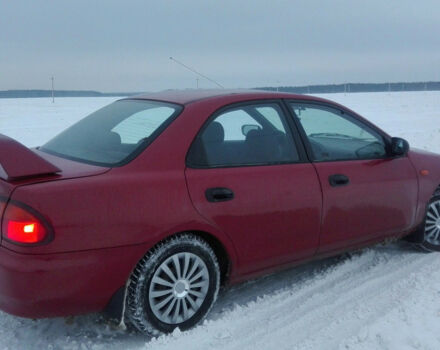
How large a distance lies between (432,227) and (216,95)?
100 inches

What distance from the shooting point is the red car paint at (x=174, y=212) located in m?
2.83

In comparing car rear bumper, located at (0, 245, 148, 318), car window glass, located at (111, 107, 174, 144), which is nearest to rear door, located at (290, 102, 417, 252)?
car window glass, located at (111, 107, 174, 144)

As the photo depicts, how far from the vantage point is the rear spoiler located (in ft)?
9.36

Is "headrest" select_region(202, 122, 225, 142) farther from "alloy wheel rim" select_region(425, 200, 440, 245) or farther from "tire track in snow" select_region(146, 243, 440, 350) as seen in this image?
"alloy wheel rim" select_region(425, 200, 440, 245)

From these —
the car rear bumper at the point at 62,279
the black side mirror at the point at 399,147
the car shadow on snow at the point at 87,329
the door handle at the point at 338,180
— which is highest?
the black side mirror at the point at 399,147

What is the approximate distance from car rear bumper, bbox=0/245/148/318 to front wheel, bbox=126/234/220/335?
123mm

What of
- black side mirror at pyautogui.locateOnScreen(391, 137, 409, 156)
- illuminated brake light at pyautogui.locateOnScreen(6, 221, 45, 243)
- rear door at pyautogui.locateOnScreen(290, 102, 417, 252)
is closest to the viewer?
illuminated brake light at pyautogui.locateOnScreen(6, 221, 45, 243)

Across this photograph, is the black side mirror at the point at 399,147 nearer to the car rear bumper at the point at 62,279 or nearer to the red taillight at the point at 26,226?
the car rear bumper at the point at 62,279

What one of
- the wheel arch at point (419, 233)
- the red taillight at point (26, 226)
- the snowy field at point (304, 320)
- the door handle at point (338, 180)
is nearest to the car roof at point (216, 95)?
the door handle at point (338, 180)

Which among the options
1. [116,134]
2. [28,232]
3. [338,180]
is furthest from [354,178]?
[28,232]

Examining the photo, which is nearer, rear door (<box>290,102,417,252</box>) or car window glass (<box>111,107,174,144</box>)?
car window glass (<box>111,107,174,144</box>)

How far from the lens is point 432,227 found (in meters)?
4.95

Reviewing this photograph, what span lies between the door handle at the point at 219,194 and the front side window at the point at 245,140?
18 centimetres

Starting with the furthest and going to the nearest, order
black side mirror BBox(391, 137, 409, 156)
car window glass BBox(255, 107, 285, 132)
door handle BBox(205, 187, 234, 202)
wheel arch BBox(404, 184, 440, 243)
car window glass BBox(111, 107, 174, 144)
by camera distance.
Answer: wheel arch BBox(404, 184, 440, 243), black side mirror BBox(391, 137, 409, 156), car window glass BBox(255, 107, 285, 132), car window glass BBox(111, 107, 174, 144), door handle BBox(205, 187, 234, 202)
